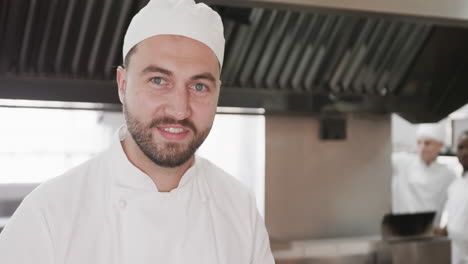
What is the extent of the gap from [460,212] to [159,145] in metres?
2.36

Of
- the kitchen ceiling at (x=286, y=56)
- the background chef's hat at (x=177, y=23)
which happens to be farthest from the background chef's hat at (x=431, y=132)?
the background chef's hat at (x=177, y=23)

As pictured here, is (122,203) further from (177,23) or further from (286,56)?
(286,56)

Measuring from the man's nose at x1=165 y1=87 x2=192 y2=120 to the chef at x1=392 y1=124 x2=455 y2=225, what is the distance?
2.85 m

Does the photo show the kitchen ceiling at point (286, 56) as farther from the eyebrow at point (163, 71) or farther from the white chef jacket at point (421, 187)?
the white chef jacket at point (421, 187)

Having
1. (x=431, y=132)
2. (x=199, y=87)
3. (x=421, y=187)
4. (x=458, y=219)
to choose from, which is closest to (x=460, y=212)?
(x=458, y=219)

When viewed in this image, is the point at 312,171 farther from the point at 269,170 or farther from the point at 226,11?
the point at 226,11

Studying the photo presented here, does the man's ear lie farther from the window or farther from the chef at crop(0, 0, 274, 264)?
the window

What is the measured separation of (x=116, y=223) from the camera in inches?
36.3

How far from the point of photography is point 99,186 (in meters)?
0.96

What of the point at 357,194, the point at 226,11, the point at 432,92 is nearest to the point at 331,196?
the point at 357,194

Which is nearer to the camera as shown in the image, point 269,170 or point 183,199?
point 183,199

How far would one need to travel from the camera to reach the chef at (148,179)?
87 centimetres

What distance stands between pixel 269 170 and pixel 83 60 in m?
0.89

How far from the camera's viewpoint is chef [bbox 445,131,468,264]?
248cm
